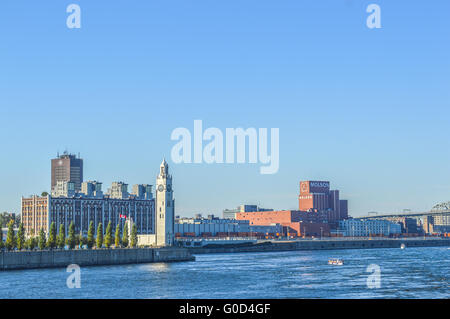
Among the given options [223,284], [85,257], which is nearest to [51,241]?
[85,257]

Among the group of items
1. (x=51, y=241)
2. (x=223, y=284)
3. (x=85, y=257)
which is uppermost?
(x=51, y=241)

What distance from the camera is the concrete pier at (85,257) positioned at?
13200 cm

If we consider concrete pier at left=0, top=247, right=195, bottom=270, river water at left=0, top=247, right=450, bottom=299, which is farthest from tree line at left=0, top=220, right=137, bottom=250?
river water at left=0, top=247, right=450, bottom=299

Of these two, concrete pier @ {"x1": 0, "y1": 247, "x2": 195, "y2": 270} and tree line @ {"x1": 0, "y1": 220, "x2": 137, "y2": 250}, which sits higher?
tree line @ {"x1": 0, "y1": 220, "x2": 137, "y2": 250}

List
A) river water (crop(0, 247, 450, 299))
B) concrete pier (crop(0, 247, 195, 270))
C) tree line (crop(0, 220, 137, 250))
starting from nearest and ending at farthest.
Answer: river water (crop(0, 247, 450, 299)) < concrete pier (crop(0, 247, 195, 270)) < tree line (crop(0, 220, 137, 250))

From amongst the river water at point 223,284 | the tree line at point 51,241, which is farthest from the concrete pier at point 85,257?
the tree line at point 51,241

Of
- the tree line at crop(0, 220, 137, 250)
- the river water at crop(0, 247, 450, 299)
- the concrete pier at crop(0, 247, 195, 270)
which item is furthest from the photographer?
the tree line at crop(0, 220, 137, 250)

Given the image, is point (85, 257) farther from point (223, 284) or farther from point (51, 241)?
point (223, 284)

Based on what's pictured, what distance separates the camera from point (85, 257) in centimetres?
14625

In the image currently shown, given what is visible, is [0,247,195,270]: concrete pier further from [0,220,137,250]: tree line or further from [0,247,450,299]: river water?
[0,220,137,250]: tree line

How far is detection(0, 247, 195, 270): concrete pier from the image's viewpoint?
433ft

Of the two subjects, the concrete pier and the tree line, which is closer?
the concrete pier
